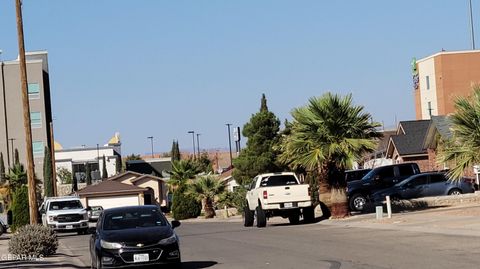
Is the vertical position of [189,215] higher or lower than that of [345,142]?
lower

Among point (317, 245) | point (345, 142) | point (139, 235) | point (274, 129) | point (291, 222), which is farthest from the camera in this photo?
point (274, 129)

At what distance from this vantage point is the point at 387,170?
3828cm

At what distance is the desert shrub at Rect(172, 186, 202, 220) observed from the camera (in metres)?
56.8

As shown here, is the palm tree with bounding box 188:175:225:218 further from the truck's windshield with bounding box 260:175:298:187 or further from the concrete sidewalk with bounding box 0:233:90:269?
the concrete sidewalk with bounding box 0:233:90:269

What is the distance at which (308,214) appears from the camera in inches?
1244

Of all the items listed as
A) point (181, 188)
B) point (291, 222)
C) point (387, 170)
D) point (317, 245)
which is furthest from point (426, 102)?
point (317, 245)

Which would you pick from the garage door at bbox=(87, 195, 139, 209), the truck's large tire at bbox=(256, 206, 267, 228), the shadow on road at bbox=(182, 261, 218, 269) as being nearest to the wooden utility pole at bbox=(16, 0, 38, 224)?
the shadow on road at bbox=(182, 261, 218, 269)

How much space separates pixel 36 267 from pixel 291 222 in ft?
55.2

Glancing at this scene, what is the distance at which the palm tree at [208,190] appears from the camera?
178ft

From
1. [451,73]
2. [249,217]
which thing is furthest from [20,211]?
[451,73]

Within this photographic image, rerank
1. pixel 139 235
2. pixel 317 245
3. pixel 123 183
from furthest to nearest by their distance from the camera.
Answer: pixel 123 183, pixel 317 245, pixel 139 235

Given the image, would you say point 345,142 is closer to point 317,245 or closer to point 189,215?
point 317,245

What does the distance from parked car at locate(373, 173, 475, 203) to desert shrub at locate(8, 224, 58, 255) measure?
17.7 m

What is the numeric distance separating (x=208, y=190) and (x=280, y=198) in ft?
80.0
